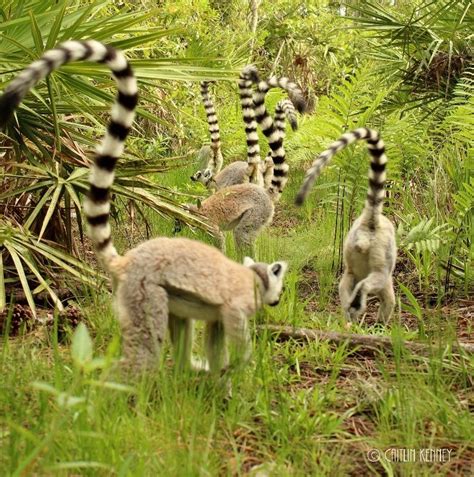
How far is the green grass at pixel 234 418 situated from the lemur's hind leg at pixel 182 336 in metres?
0.17

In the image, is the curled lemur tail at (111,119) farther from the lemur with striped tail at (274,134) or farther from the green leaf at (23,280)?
the lemur with striped tail at (274,134)

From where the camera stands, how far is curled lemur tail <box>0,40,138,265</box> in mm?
2717

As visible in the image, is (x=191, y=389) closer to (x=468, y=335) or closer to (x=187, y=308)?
(x=187, y=308)

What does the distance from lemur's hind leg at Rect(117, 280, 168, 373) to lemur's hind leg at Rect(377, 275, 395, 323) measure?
3.04 meters

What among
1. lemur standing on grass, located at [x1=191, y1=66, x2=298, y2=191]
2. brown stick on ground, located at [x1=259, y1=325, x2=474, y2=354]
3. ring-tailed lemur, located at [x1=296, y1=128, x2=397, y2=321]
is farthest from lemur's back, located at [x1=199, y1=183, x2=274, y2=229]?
brown stick on ground, located at [x1=259, y1=325, x2=474, y2=354]

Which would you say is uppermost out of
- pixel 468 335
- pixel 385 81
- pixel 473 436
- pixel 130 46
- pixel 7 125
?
pixel 385 81

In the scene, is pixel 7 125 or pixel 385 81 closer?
pixel 7 125

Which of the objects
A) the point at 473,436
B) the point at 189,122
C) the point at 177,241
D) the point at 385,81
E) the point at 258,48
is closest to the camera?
the point at 473,436

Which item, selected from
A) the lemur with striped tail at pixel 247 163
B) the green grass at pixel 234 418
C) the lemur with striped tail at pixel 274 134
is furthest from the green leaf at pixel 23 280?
the lemur with striped tail at pixel 247 163

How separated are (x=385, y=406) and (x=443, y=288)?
12.2 feet

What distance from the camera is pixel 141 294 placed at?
10.3 feet

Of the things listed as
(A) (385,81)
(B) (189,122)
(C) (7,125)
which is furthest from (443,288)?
(B) (189,122)

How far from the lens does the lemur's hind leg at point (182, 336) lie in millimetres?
3404

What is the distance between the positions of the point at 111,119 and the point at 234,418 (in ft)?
4.73
